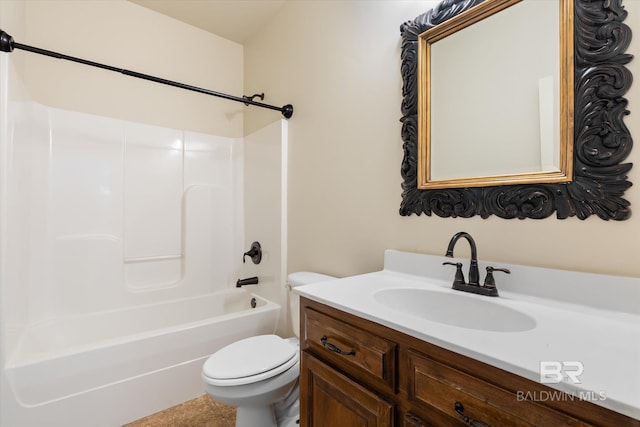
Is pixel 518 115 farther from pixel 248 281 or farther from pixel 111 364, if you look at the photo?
pixel 111 364

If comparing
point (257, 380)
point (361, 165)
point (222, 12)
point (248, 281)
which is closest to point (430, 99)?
point (361, 165)

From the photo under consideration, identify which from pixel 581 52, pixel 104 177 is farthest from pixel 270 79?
pixel 581 52

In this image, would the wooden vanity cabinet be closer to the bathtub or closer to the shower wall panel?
the bathtub

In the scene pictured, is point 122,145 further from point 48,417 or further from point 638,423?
point 638,423

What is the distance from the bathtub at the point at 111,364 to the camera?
1.38m

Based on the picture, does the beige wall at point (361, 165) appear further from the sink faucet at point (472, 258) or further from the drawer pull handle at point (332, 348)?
the drawer pull handle at point (332, 348)

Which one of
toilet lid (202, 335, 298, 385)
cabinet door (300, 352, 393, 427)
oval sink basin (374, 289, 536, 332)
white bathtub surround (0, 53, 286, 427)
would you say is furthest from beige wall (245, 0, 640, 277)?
cabinet door (300, 352, 393, 427)

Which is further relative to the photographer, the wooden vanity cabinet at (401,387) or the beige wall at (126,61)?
the beige wall at (126,61)

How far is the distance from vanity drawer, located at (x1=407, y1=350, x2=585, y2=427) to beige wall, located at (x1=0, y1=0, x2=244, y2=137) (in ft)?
7.64

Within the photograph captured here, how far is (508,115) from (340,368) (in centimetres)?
104

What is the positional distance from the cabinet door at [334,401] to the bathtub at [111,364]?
1013mm

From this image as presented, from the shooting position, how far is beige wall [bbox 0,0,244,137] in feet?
6.20

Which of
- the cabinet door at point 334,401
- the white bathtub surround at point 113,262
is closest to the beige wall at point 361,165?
the white bathtub surround at point 113,262

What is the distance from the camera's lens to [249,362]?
4.42 ft
